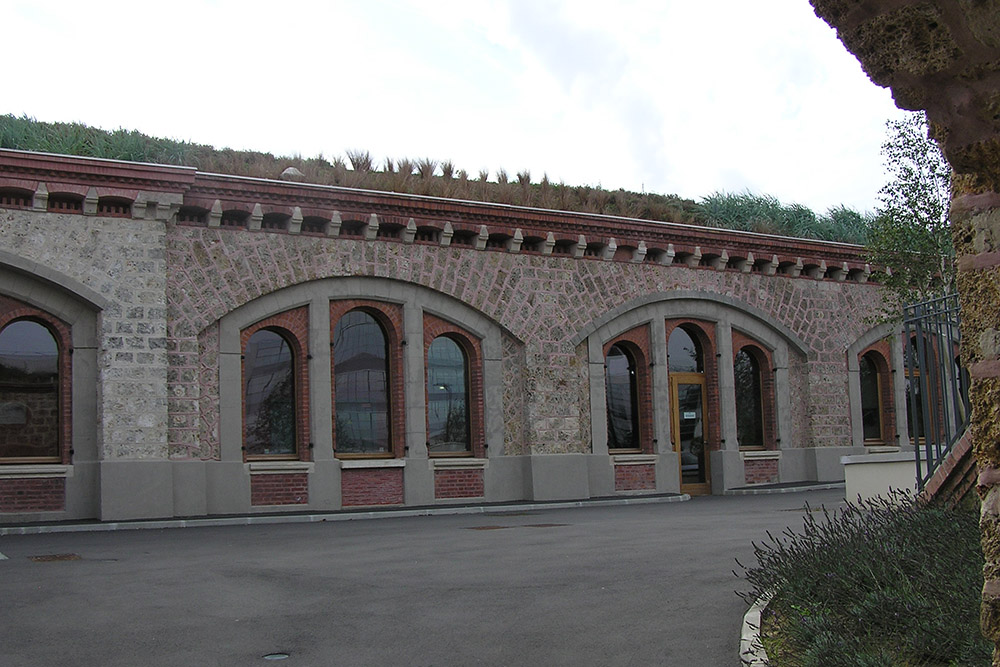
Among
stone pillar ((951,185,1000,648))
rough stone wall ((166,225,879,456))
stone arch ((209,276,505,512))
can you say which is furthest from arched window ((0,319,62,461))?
stone pillar ((951,185,1000,648))

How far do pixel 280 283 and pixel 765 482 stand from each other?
481 inches

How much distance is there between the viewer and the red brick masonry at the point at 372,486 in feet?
59.8

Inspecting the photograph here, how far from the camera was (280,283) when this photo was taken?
703 inches

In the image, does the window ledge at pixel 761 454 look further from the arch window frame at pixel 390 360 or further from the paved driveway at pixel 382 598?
the paved driveway at pixel 382 598

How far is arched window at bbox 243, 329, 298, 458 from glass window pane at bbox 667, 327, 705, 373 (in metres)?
8.77

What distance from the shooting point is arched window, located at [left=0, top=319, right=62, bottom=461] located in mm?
15906

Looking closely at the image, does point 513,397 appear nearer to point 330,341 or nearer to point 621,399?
point 621,399

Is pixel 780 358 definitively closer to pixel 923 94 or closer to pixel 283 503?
pixel 283 503

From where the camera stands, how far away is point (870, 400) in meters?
25.6

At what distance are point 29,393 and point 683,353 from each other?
1364 cm

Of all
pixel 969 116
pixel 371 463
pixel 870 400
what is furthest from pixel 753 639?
pixel 870 400

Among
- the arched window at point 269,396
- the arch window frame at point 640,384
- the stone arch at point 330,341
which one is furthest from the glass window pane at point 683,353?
the arched window at point 269,396

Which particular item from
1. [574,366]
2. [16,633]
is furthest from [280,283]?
[16,633]

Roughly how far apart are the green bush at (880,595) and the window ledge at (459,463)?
1168 centimetres
